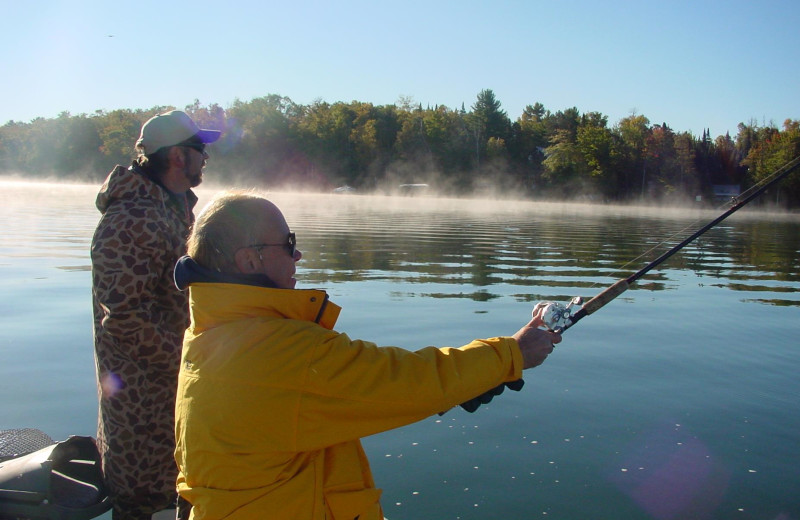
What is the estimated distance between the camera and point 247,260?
2.03 m

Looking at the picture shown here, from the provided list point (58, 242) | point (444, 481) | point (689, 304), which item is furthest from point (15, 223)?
point (444, 481)

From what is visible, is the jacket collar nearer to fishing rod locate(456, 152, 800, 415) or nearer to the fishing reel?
fishing rod locate(456, 152, 800, 415)

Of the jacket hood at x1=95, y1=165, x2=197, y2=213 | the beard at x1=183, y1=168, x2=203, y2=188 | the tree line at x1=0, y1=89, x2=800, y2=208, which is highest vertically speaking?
the tree line at x1=0, y1=89, x2=800, y2=208

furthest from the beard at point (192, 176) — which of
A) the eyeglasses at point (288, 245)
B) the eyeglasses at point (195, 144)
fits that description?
the eyeglasses at point (288, 245)

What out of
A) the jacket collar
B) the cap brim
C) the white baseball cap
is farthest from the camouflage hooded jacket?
the jacket collar

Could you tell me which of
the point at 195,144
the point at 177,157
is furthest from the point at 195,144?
the point at 177,157

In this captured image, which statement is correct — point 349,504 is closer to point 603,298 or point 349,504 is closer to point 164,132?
point 603,298

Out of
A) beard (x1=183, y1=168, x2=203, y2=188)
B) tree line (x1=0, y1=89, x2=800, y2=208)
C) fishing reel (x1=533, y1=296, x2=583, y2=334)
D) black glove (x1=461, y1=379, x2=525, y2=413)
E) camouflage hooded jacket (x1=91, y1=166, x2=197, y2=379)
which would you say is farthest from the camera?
tree line (x1=0, y1=89, x2=800, y2=208)

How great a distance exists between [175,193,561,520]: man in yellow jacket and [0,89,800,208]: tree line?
295ft

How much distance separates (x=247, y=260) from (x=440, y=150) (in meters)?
119

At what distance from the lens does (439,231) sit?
25.1 metres

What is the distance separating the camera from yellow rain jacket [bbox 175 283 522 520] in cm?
188

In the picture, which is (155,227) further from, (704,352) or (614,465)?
(704,352)

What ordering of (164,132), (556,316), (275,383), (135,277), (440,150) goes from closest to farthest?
(275,383) < (556,316) < (135,277) < (164,132) < (440,150)
